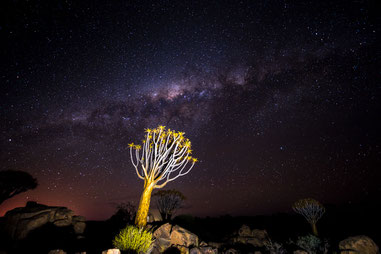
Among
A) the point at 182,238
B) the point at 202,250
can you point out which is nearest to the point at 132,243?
the point at 182,238

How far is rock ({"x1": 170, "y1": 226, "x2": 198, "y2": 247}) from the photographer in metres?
8.37

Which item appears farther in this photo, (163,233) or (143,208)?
(143,208)

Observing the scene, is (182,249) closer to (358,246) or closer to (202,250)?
(202,250)

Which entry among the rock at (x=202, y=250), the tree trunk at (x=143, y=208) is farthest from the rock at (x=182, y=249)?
the tree trunk at (x=143, y=208)

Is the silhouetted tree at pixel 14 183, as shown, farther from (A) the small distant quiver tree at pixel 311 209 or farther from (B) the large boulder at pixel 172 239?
(A) the small distant quiver tree at pixel 311 209

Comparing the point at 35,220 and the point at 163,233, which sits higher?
the point at 35,220

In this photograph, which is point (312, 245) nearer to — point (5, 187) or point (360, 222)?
point (360, 222)

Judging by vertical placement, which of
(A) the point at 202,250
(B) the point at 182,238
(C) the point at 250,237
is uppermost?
(B) the point at 182,238

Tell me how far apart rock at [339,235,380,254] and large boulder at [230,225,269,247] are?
5206 mm

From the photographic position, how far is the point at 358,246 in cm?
1105

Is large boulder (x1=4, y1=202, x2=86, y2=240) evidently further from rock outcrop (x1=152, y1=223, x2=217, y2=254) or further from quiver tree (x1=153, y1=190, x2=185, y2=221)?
quiver tree (x1=153, y1=190, x2=185, y2=221)

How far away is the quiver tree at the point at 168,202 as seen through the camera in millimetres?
15802

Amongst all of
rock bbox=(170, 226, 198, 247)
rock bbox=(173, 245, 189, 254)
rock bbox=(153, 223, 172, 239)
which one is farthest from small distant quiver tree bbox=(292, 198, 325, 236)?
rock bbox=(153, 223, 172, 239)

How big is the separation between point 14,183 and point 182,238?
69.7 ft
